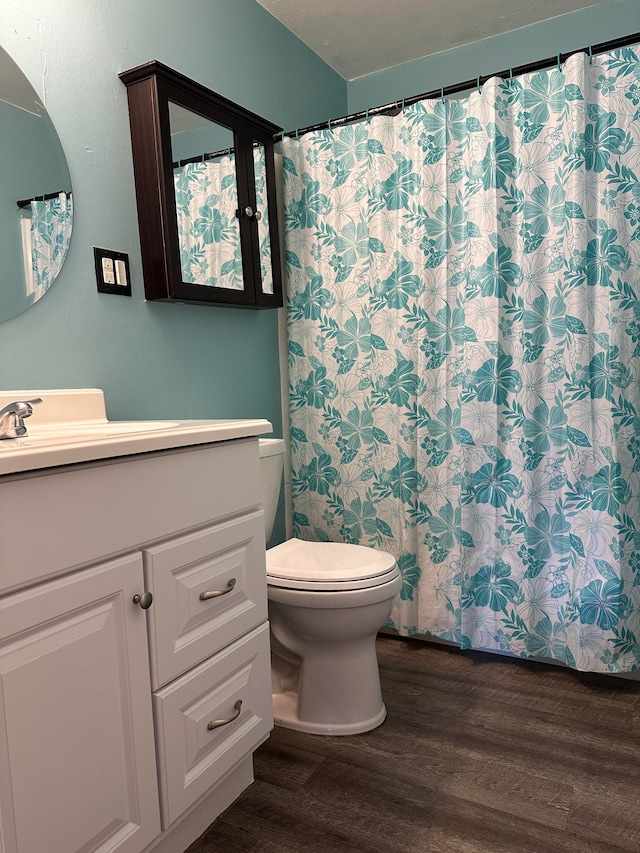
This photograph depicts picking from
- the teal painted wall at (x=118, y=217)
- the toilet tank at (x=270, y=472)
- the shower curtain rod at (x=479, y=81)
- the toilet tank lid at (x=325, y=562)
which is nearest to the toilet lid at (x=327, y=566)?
the toilet tank lid at (x=325, y=562)

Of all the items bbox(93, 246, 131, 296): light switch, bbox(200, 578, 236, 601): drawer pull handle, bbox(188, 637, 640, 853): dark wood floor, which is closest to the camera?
bbox(200, 578, 236, 601): drawer pull handle

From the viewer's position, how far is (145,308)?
1.84m

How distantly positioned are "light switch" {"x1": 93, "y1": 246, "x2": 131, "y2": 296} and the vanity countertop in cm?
30


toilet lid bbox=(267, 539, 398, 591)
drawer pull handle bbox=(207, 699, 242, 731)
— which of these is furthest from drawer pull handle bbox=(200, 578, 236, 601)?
toilet lid bbox=(267, 539, 398, 591)

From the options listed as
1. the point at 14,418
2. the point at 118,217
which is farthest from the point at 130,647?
the point at 118,217

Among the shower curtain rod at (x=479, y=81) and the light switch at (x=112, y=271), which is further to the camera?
the shower curtain rod at (x=479, y=81)

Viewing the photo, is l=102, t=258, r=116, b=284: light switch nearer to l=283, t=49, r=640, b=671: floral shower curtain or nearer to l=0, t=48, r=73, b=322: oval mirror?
l=0, t=48, r=73, b=322: oval mirror

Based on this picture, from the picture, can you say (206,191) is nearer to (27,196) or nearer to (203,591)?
(27,196)

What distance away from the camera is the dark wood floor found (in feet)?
4.55

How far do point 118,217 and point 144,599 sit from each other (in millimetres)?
1110

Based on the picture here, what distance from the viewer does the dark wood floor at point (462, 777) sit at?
139 cm

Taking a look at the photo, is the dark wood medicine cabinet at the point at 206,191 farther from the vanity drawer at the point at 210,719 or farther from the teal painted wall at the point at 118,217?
the vanity drawer at the point at 210,719

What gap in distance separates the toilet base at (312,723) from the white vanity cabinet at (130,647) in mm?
351

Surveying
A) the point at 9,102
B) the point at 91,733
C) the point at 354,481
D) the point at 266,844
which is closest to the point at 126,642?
the point at 91,733
